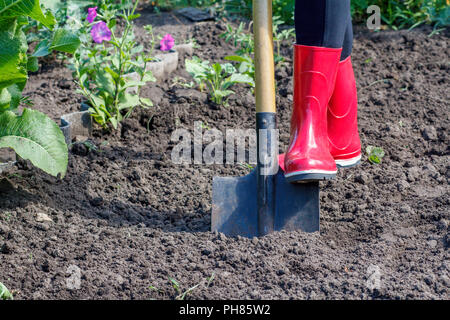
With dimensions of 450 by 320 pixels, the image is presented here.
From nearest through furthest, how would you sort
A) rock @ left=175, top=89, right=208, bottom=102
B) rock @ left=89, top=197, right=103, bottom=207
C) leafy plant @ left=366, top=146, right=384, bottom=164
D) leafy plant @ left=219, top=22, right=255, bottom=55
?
rock @ left=89, top=197, right=103, bottom=207 → leafy plant @ left=366, top=146, right=384, bottom=164 → rock @ left=175, top=89, right=208, bottom=102 → leafy plant @ left=219, top=22, right=255, bottom=55

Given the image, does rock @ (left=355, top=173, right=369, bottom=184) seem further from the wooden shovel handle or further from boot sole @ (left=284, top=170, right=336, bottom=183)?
the wooden shovel handle

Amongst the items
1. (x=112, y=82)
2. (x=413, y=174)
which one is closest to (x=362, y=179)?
(x=413, y=174)

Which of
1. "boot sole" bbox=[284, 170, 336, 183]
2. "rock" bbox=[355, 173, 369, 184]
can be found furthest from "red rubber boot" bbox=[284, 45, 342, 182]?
"rock" bbox=[355, 173, 369, 184]

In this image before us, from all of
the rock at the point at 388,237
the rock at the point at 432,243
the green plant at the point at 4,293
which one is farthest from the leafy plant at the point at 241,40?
the green plant at the point at 4,293

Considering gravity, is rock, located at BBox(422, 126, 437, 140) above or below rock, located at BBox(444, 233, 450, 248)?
above

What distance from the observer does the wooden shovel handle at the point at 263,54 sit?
236cm

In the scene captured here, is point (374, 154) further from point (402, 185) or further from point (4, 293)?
point (4, 293)

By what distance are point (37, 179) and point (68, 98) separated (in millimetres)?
992

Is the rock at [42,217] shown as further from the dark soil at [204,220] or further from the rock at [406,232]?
the rock at [406,232]

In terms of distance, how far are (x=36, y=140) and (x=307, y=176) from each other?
3.66 ft

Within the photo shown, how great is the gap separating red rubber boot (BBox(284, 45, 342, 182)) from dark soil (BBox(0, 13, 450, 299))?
0.28 metres

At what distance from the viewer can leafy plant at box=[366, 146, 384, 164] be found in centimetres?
299

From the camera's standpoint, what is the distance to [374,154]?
3027 millimetres

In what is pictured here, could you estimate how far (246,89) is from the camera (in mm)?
3811
